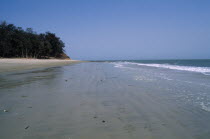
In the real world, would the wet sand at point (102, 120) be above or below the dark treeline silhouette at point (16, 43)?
below

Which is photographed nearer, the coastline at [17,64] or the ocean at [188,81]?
the ocean at [188,81]

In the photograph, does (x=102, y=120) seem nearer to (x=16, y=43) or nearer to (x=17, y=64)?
(x=17, y=64)

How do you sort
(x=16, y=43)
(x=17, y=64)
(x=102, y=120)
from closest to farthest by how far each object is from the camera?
(x=102, y=120) < (x=17, y=64) < (x=16, y=43)

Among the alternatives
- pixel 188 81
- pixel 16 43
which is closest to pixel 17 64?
pixel 188 81

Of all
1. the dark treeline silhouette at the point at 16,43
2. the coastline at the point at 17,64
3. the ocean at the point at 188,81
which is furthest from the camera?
the dark treeline silhouette at the point at 16,43

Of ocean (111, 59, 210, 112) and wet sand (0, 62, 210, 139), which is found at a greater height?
ocean (111, 59, 210, 112)

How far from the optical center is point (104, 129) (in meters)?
2.50

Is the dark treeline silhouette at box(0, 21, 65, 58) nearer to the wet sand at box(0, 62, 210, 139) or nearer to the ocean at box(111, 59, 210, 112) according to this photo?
the ocean at box(111, 59, 210, 112)

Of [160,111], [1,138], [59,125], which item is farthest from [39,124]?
[160,111]

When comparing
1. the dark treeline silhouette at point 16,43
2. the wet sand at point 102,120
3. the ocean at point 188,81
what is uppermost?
the dark treeline silhouette at point 16,43

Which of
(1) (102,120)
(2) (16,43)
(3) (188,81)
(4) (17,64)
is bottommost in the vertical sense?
(1) (102,120)

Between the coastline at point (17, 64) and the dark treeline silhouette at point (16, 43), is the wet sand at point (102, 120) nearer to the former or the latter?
the coastline at point (17, 64)

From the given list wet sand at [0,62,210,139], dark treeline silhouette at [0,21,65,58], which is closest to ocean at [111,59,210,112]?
wet sand at [0,62,210,139]

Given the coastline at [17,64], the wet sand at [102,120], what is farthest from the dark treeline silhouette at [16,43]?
the wet sand at [102,120]
